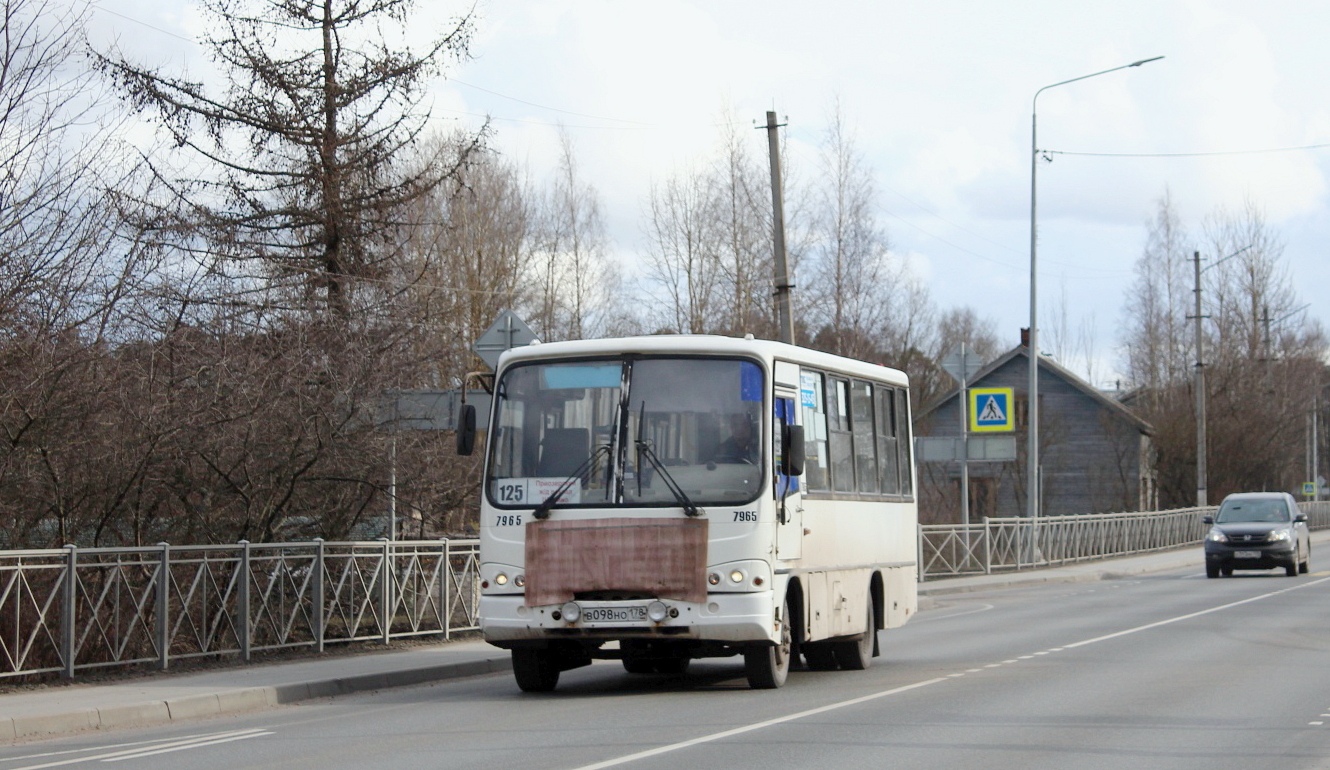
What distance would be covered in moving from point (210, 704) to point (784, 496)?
4.92 metres

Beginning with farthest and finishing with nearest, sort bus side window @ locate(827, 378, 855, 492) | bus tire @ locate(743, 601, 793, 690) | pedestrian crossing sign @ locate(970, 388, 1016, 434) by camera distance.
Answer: pedestrian crossing sign @ locate(970, 388, 1016, 434) → bus side window @ locate(827, 378, 855, 492) → bus tire @ locate(743, 601, 793, 690)

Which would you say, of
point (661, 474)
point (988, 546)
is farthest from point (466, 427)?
point (988, 546)

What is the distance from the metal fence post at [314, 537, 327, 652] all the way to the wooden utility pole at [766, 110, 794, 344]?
10.2m

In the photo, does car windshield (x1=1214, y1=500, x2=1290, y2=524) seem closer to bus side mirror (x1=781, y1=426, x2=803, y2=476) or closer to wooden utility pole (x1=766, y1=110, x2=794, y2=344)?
wooden utility pole (x1=766, y1=110, x2=794, y2=344)

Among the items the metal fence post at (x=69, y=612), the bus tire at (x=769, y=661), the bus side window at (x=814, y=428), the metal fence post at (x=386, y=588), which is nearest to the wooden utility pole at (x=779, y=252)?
the metal fence post at (x=386, y=588)

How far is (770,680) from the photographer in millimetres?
13883

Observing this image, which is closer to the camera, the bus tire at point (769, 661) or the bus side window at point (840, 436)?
the bus tire at point (769, 661)

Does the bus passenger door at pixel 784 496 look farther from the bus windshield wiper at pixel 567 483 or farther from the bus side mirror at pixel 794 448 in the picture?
the bus windshield wiper at pixel 567 483

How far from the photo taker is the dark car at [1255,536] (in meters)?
33.9

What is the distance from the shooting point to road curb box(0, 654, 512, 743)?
37.7 ft

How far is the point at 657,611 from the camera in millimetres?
13062

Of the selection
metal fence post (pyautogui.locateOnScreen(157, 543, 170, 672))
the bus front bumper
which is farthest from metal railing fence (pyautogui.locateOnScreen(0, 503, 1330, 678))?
the bus front bumper

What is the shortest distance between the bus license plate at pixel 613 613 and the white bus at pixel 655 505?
0.01 meters

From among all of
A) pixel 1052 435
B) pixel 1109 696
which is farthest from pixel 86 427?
pixel 1052 435
